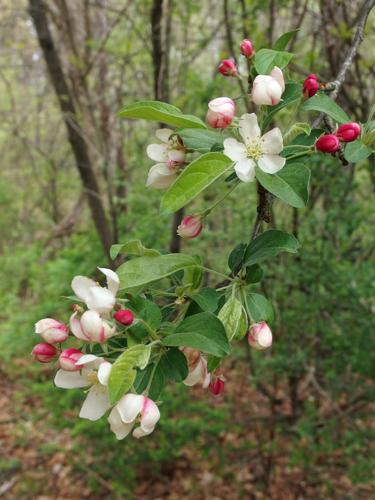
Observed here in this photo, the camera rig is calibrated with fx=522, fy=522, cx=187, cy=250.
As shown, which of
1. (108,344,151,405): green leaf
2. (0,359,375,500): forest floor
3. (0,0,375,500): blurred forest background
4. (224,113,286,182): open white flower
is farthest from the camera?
(0,359,375,500): forest floor

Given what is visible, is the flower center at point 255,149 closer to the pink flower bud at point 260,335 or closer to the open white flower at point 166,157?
the open white flower at point 166,157

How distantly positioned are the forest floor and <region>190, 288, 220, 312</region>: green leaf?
2.62 m

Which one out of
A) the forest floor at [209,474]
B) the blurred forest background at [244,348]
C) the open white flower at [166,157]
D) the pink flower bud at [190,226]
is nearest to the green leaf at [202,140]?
the open white flower at [166,157]

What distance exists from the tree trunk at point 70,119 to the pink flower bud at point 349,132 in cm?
270

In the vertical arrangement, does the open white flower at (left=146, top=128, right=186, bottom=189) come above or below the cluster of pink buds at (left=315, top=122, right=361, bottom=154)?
below

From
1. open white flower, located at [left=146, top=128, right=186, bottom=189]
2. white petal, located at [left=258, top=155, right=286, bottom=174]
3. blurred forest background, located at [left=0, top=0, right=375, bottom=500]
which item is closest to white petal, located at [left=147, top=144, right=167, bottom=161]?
open white flower, located at [left=146, top=128, right=186, bottom=189]

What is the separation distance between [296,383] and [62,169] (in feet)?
14.6

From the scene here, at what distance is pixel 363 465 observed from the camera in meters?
2.89

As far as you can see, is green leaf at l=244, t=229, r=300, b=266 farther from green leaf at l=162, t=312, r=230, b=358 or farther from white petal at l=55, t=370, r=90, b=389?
white petal at l=55, t=370, r=90, b=389

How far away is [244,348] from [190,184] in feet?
9.16

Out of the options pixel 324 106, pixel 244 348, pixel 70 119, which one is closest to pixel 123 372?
pixel 324 106

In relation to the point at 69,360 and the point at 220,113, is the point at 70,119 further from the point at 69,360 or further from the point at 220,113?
the point at 69,360

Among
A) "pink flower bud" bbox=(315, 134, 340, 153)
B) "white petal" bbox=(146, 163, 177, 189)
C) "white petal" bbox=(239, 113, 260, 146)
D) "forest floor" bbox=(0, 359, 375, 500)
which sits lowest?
"forest floor" bbox=(0, 359, 375, 500)

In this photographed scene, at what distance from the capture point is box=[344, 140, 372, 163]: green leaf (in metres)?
0.86
